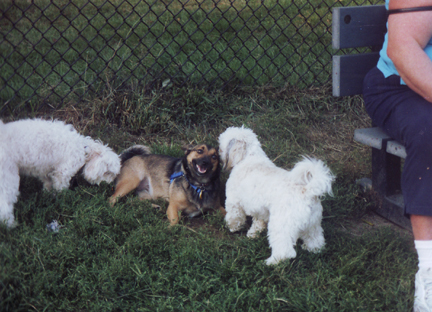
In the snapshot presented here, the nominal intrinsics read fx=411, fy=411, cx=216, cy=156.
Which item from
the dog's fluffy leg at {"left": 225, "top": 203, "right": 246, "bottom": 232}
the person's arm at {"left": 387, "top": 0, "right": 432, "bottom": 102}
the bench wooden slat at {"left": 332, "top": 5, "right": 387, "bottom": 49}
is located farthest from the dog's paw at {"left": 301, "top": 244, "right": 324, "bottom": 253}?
the bench wooden slat at {"left": 332, "top": 5, "right": 387, "bottom": 49}

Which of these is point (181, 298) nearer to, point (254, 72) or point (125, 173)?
point (125, 173)

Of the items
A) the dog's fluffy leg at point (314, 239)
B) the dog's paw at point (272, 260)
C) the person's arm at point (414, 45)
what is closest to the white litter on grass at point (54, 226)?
the dog's paw at point (272, 260)

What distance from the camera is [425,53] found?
2291 mm

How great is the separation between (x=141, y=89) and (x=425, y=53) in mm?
2879

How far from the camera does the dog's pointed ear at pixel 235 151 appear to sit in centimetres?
293

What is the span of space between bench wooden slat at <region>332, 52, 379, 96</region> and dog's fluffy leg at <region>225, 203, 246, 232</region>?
4.08 ft

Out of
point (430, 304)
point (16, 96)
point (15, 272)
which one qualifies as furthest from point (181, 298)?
point (16, 96)

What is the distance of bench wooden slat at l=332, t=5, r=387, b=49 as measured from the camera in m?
3.12

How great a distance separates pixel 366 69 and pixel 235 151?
4.28 ft

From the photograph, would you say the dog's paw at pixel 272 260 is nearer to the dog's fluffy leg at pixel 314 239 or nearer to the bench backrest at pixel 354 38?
the dog's fluffy leg at pixel 314 239

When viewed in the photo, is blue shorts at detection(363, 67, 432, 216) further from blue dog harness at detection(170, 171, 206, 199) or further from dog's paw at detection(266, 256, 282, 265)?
blue dog harness at detection(170, 171, 206, 199)

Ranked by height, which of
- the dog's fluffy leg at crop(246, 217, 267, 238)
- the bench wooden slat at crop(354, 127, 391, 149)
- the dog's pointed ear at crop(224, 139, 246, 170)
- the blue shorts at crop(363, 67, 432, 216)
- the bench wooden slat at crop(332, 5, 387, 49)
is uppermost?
the bench wooden slat at crop(332, 5, 387, 49)

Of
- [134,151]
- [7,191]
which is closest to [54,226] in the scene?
[7,191]

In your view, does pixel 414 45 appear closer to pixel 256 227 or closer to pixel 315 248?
pixel 315 248
